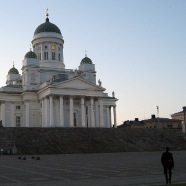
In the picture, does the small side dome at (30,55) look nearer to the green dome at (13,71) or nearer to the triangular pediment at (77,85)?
the triangular pediment at (77,85)

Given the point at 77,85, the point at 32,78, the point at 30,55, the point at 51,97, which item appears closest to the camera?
the point at 51,97

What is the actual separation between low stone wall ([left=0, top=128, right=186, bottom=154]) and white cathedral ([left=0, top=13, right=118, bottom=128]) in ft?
46.9

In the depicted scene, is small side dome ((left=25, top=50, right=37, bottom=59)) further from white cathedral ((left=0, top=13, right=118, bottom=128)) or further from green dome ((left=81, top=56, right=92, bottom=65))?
green dome ((left=81, top=56, right=92, bottom=65))

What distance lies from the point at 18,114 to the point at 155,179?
65059mm

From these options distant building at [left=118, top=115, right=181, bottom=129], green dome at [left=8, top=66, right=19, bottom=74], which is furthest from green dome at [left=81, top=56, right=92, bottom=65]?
distant building at [left=118, top=115, right=181, bottom=129]

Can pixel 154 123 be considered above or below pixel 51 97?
below

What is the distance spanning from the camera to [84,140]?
5584 centimetres

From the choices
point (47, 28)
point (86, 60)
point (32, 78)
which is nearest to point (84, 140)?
point (32, 78)

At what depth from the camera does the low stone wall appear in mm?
49750

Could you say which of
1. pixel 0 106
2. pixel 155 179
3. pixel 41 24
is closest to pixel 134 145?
pixel 0 106

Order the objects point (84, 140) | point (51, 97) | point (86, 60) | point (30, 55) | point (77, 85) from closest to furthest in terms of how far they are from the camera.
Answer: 1. point (84, 140)
2. point (51, 97)
3. point (77, 85)
4. point (30, 55)
5. point (86, 60)

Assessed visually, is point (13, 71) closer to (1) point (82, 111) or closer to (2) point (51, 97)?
(2) point (51, 97)

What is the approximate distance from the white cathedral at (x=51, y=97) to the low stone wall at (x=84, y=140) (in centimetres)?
1430

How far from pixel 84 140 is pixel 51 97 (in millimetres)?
19629
